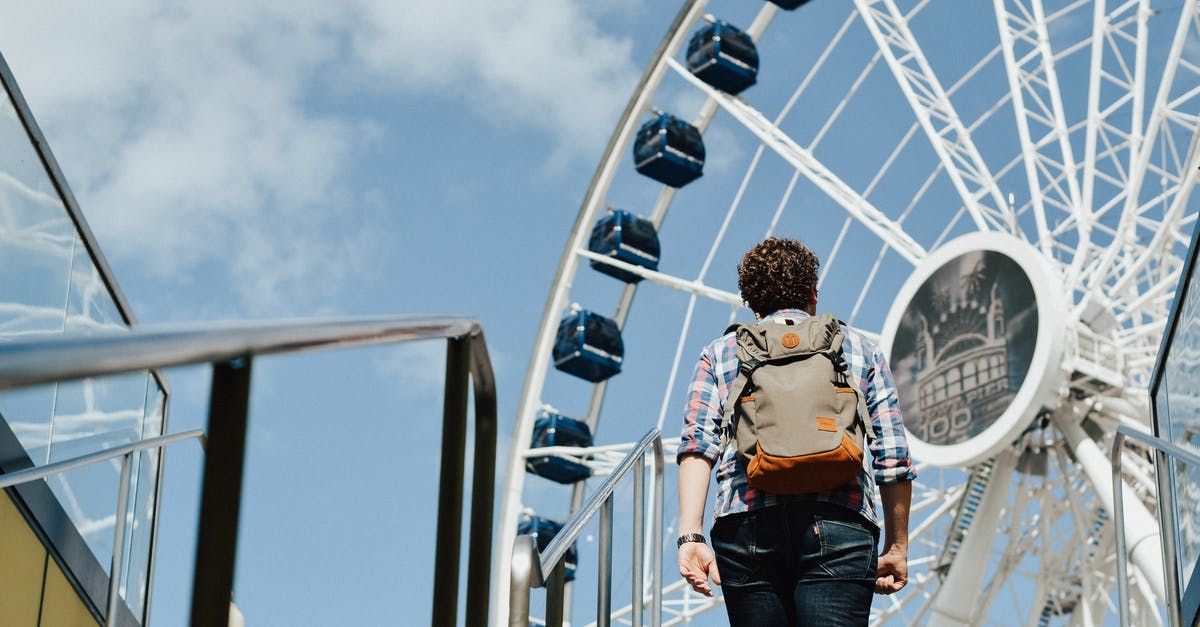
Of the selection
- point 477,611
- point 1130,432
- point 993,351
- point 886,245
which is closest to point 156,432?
point 1130,432

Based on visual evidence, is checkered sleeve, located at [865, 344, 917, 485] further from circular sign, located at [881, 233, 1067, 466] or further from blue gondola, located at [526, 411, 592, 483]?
blue gondola, located at [526, 411, 592, 483]

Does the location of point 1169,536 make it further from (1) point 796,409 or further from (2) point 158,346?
(2) point 158,346

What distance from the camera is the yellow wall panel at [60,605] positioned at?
4590 millimetres

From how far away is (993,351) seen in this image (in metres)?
13.0

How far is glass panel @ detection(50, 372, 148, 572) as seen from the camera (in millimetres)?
4789

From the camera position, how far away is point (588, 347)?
1820 centimetres

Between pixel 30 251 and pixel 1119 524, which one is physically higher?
pixel 30 251

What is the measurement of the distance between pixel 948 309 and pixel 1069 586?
3745 millimetres

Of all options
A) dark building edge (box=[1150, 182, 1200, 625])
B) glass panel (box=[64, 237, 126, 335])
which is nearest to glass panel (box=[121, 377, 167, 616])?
glass panel (box=[64, 237, 126, 335])

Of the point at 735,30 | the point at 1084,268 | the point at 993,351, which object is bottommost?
the point at 993,351

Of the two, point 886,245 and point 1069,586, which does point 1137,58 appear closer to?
point 886,245

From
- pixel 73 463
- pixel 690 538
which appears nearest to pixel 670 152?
pixel 73 463

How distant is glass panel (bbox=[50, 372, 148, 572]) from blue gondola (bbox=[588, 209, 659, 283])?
13055 millimetres

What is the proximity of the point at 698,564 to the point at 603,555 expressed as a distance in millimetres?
326
